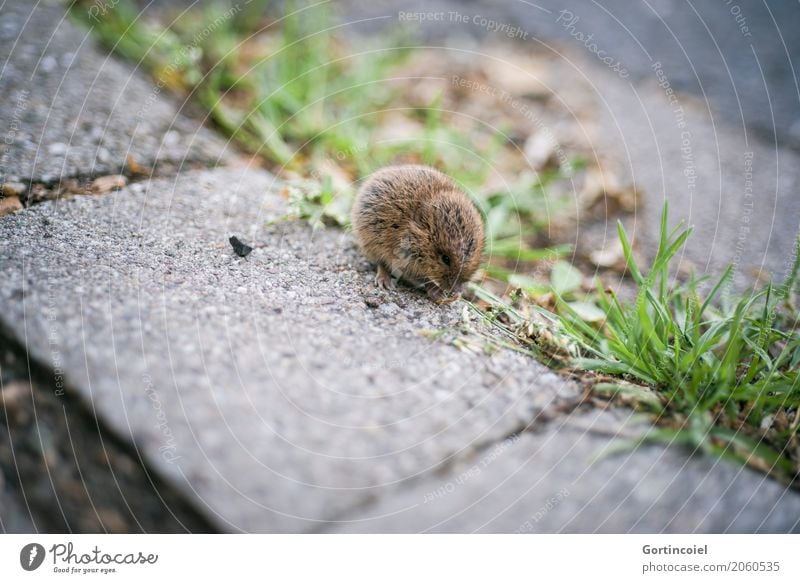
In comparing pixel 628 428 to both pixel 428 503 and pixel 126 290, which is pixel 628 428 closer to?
pixel 428 503

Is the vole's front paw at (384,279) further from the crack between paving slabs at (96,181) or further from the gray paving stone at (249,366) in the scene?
the crack between paving slabs at (96,181)

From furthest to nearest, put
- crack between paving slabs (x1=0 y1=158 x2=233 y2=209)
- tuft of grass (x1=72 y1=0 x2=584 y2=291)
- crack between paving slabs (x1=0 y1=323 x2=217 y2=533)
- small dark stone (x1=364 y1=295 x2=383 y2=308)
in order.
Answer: tuft of grass (x1=72 y1=0 x2=584 y2=291)
crack between paving slabs (x1=0 y1=158 x2=233 y2=209)
small dark stone (x1=364 y1=295 x2=383 y2=308)
crack between paving slabs (x1=0 y1=323 x2=217 y2=533)

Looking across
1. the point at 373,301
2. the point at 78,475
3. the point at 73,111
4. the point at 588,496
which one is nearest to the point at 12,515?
the point at 78,475

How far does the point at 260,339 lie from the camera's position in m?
1.73

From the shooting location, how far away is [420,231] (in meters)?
2.38

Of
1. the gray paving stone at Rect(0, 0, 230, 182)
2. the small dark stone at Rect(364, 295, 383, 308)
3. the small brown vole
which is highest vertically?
the gray paving stone at Rect(0, 0, 230, 182)

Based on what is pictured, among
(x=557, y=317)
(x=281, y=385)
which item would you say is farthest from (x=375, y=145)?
(x=281, y=385)

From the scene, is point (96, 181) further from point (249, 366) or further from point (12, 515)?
point (12, 515)

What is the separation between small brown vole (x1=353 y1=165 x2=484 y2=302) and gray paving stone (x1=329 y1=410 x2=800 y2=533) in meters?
0.89

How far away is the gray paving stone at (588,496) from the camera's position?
1.47 metres

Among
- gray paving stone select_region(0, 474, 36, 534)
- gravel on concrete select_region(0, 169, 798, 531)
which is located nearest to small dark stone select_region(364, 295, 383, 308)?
gravel on concrete select_region(0, 169, 798, 531)

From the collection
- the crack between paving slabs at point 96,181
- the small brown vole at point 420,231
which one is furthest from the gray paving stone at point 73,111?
the small brown vole at point 420,231

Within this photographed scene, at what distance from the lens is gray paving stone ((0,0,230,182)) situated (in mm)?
2398

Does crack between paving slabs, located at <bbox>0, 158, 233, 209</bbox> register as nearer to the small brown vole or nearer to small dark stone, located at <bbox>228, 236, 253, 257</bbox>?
small dark stone, located at <bbox>228, 236, 253, 257</bbox>
